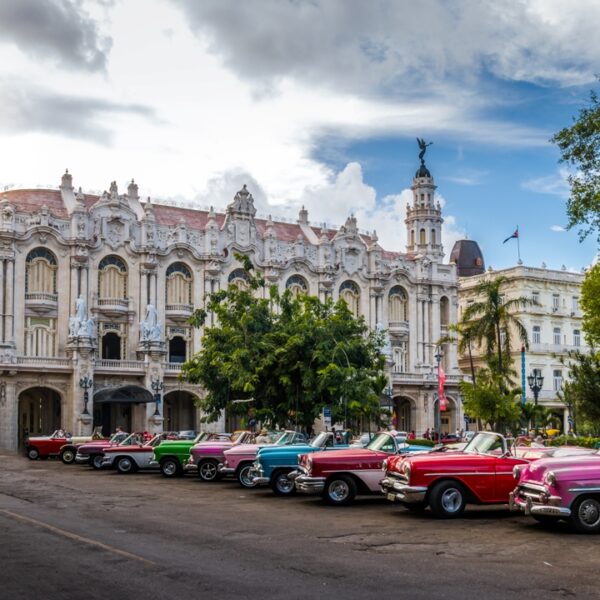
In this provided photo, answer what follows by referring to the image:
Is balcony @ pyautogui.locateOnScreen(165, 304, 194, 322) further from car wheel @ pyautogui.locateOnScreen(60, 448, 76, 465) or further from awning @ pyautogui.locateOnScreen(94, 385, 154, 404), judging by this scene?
car wheel @ pyautogui.locateOnScreen(60, 448, 76, 465)

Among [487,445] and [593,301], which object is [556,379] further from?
[487,445]

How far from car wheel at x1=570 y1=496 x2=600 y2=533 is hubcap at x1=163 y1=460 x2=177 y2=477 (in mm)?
17797

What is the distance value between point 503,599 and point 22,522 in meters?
10.0

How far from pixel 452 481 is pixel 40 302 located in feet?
146

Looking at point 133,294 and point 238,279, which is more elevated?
point 238,279

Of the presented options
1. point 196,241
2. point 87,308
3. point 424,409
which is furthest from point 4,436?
point 424,409

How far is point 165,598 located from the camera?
416 inches

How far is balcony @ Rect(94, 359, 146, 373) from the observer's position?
58.5 metres

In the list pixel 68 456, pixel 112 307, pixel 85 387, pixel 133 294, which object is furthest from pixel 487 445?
pixel 133 294

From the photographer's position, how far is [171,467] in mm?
31609

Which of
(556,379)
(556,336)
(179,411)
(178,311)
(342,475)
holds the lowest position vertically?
(342,475)

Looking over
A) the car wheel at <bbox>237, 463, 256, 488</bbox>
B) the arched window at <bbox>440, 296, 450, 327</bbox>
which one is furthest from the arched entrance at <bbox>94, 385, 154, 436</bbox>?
the car wheel at <bbox>237, 463, 256, 488</bbox>

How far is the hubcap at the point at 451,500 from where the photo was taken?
1847cm

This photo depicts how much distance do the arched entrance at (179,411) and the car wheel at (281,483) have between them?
132ft
